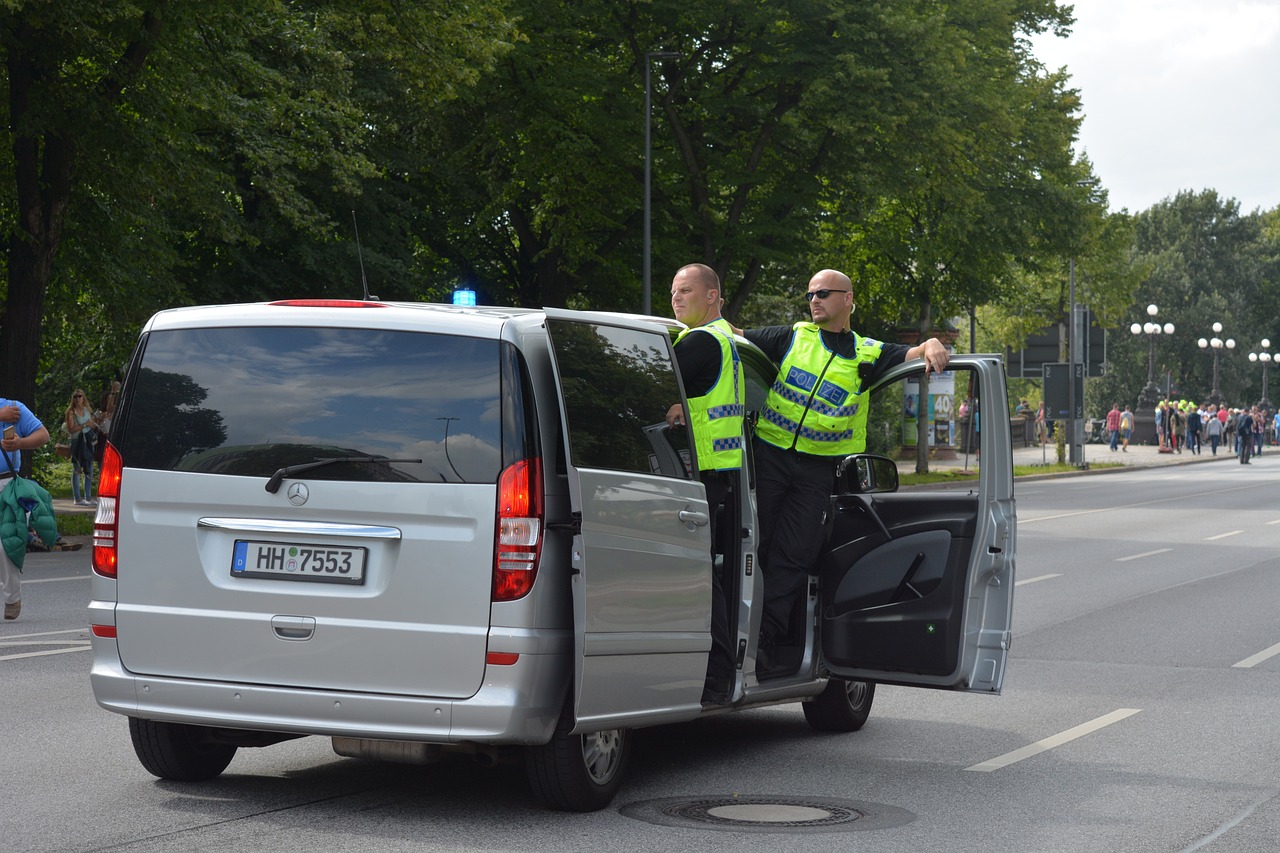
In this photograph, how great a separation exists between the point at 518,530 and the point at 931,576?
2468 mm

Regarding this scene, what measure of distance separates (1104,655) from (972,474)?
29.4m

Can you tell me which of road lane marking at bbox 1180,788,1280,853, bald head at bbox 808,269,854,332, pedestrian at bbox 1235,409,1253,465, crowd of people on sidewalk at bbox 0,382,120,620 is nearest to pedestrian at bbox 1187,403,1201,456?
pedestrian at bbox 1235,409,1253,465

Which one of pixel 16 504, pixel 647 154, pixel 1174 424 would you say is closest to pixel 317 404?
pixel 16 504

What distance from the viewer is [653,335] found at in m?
6.79

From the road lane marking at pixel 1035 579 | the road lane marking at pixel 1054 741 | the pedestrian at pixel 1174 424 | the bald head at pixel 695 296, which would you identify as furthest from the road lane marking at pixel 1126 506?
the pedestrian at pixel 1174 424

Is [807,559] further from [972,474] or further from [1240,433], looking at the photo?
[1240,433]

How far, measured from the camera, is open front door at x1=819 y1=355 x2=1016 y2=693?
7.36 metres

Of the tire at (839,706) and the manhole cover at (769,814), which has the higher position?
the tire at (839,706)

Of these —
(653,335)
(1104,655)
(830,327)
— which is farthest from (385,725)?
(1104,655)

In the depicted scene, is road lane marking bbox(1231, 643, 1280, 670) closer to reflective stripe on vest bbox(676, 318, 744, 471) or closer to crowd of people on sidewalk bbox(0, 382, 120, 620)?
reflective stripe on vest bbox(676, 318, 744, 471)

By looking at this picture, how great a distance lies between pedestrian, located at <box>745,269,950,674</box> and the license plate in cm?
211

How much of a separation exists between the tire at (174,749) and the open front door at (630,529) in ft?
5.39

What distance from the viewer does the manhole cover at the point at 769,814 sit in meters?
6.23

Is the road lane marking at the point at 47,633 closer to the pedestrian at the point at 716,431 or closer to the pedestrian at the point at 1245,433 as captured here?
the pedestrian at the point at 716,431
